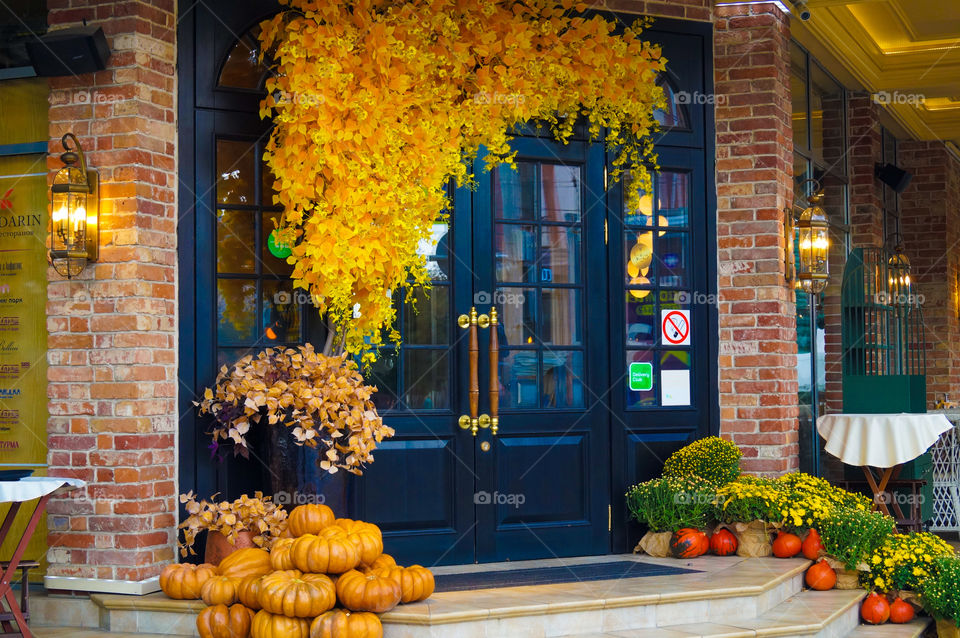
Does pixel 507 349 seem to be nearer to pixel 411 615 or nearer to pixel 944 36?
pixel 411 615

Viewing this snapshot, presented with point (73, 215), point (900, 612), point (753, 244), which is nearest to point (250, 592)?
point (73, 215)

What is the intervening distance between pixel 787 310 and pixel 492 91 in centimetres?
246

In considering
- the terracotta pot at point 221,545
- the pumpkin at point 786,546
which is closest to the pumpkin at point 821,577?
the pumpkin at point 786,546

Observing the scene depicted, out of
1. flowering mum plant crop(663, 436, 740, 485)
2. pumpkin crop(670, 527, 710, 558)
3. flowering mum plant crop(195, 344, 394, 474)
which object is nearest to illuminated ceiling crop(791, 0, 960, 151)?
flowering mum plant crop(663, 436, 740, 485)

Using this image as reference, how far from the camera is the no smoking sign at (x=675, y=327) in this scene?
6.92 metres

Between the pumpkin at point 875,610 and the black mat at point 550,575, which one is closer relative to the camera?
the black mat at point 550,575

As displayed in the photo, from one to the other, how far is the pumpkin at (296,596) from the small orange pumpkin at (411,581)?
0.29 meters

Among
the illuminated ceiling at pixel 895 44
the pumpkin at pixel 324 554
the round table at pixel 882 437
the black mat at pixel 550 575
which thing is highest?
the illuminated ceiling at pixel 895 44

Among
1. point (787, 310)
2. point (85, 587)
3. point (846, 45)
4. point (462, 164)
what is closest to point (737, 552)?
point (787, 310)

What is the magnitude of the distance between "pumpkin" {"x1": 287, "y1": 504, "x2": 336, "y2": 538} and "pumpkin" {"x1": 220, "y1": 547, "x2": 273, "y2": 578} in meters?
0.19

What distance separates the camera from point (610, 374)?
6727 millimetres

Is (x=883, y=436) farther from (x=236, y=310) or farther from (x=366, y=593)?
(x=236, y=310)

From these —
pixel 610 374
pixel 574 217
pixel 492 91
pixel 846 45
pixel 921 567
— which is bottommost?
pixel 921 567

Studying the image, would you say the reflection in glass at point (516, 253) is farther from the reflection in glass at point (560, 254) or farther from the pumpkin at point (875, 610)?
the pumpkin at point (875, 610)
